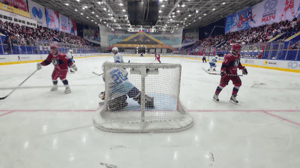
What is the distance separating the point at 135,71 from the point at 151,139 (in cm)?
89

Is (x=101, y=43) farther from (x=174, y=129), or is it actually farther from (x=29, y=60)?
(x=174, y=129)

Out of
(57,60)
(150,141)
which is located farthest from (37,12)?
(150,141)

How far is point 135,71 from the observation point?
76.3 inches

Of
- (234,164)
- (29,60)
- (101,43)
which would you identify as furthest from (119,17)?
(234,164)

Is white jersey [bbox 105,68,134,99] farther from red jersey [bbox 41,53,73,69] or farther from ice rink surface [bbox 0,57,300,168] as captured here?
red jersey [bbox 41,53,73,69]

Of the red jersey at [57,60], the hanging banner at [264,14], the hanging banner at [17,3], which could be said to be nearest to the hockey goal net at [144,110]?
the red jersey at [57,60]

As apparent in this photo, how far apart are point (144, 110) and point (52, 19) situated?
85.0ft

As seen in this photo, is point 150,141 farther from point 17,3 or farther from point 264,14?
point 17,3

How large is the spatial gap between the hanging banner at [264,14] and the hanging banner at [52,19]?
26.6m

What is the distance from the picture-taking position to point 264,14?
53.1 ft

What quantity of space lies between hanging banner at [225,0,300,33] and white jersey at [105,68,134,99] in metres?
18.1

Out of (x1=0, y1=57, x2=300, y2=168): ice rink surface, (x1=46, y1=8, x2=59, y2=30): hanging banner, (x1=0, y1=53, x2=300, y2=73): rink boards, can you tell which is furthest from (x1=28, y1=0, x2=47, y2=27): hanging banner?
(x1=0, y1=57, x2=300, y2=168): ice rink surface

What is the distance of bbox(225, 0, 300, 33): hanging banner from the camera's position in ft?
43.7

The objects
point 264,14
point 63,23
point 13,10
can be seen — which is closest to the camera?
point 13,10
